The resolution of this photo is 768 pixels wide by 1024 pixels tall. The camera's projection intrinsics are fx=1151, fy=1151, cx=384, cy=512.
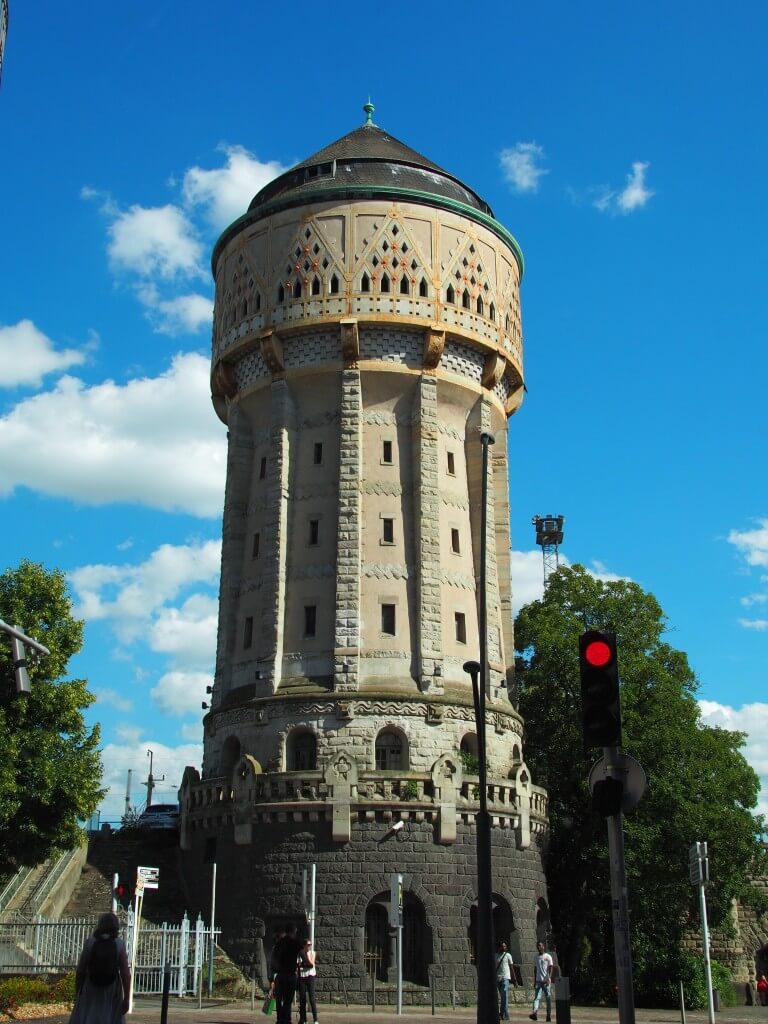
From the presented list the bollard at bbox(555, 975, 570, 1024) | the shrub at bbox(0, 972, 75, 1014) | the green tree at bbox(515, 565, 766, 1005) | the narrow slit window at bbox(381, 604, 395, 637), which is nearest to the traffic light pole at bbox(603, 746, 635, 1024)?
the bollard at bbox(555, 975, 570, 1024)

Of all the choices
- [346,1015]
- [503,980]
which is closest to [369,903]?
[503,980]

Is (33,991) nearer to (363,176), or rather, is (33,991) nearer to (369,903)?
(369,903)

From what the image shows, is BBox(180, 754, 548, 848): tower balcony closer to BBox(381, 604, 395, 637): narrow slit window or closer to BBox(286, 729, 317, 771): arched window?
BBox(286, 729, 317, 771): arched window

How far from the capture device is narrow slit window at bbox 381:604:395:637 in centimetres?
3903

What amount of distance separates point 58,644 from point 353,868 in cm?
1132

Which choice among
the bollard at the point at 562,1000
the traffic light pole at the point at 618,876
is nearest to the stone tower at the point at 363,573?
the bollard at the point at 562,1000

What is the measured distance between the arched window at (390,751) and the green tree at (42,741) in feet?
33.0

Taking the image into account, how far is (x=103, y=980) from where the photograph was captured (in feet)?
36.8

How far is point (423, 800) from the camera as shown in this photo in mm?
35875

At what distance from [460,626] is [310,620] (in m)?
5.30

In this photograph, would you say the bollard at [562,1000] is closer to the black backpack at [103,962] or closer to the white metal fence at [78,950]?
the black backpack at [103,962]

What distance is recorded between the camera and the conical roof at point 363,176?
4319 cm

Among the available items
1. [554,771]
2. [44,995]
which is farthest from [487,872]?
[554,771]

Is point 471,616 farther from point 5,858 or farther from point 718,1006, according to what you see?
point 5,858
